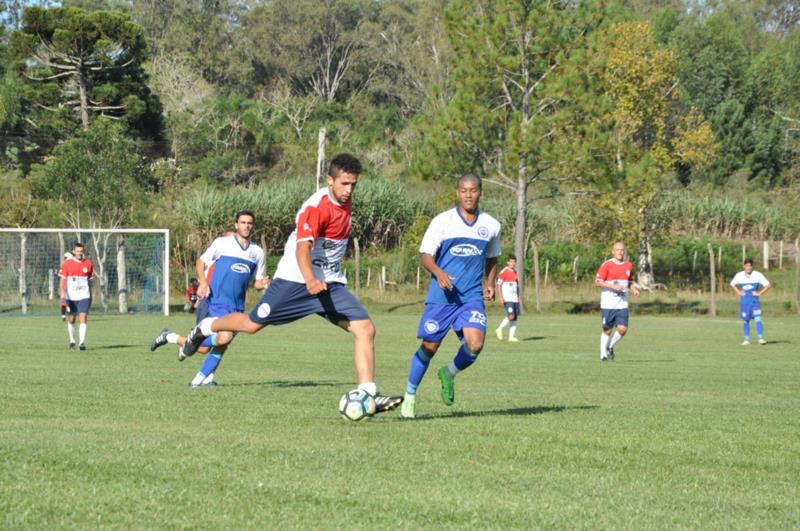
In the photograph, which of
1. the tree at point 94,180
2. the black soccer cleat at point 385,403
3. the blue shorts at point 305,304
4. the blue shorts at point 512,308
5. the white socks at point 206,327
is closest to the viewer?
the black soccer cleat at point 385,403

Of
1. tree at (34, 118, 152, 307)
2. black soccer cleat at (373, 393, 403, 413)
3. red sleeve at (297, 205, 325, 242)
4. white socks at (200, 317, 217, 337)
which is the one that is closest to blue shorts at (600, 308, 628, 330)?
white socks at (200, 317, 217, 337)

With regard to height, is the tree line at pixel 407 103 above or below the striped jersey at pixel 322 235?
above

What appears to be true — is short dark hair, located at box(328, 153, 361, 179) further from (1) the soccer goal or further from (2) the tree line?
(2) the tree line

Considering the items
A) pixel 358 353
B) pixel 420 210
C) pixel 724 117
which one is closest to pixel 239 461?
pixel 358 353

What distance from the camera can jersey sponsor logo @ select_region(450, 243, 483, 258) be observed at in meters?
11.1

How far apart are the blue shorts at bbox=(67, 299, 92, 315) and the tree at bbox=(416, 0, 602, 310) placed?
81.0 feet

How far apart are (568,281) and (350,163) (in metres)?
47.4

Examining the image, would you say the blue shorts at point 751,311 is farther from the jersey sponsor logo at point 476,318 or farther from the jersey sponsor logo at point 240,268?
the jersey sponsor logo at point 476,318

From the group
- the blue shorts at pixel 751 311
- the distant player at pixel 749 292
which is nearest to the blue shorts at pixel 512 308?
the distant player at pixel 749 292

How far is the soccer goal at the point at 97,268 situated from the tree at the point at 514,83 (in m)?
11.0

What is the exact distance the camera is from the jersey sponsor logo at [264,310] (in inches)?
397

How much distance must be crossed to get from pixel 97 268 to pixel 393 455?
38.6 metres

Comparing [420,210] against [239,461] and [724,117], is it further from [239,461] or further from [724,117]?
[239,461]

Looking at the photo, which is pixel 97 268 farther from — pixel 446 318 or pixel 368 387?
pixel 368 387
